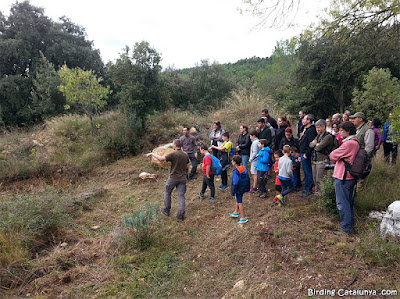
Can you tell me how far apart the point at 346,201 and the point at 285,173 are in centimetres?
147

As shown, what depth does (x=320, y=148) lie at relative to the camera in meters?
4.84

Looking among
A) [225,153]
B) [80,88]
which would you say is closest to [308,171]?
[225,153]

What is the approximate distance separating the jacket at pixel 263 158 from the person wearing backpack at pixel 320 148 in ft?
3.11

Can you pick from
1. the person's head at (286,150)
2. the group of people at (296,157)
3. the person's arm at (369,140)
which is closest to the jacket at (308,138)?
the group of people at (296,157)

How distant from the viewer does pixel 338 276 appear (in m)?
2.95

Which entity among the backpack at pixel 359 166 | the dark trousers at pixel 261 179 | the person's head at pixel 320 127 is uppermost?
the person's head at pixel 320 127

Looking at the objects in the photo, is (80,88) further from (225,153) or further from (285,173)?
(285,173)

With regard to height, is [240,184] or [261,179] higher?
[240,184]

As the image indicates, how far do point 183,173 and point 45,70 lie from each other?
15.3m

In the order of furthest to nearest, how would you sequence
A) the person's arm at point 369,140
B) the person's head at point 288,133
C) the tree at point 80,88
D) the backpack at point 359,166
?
1. the tree at point 80,88
2. the person's head at point 288,133
3. the person's arm at point 369,140
4. the backpack at point 359,166

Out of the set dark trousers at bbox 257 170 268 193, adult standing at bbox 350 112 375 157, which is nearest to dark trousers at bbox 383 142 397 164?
adult standing at bbox 350 112 375 157

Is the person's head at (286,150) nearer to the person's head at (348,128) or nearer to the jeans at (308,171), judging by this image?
the jeans at (308,171)

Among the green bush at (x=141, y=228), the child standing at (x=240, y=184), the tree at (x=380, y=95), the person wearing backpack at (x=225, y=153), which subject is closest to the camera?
the green bush at (x=141, y=228)

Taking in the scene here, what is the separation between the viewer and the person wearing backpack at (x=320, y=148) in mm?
4820
